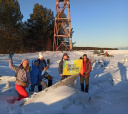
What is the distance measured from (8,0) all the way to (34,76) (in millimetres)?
20992

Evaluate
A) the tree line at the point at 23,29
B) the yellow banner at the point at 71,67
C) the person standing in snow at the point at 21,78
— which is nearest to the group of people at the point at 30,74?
the person standing in snow at the point at 21,78

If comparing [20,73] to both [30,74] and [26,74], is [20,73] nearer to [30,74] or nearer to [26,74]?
[26,74]

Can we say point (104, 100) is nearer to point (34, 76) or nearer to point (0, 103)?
point (34, 76)

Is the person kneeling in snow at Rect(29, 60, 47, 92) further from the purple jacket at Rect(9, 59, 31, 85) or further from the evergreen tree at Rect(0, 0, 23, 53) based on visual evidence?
the evergreen tree at Rect(0, 0, 23, 53)

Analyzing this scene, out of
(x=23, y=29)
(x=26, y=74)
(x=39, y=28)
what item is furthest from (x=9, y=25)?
(x=26, y=74)

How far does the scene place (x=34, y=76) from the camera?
4.18m

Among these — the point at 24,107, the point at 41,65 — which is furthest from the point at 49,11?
the point at 24,107

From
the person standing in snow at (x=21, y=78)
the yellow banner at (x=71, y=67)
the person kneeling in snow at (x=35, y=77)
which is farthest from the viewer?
the yellow banner at (x=71, y=67)

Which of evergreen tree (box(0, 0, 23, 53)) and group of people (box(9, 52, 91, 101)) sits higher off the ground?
evergreen tree (box(0, 0, 23, 53))

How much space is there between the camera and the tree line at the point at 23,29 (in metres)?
20.9

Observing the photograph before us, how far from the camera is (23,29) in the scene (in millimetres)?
23266

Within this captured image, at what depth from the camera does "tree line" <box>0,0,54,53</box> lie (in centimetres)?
2089

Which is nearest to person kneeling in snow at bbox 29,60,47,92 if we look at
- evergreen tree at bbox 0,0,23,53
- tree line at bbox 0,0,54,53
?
tree line at bbox 0,0,54,53

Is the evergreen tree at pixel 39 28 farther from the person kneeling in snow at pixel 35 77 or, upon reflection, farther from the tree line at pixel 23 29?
the person kneeling in snow at pixel 35 77
